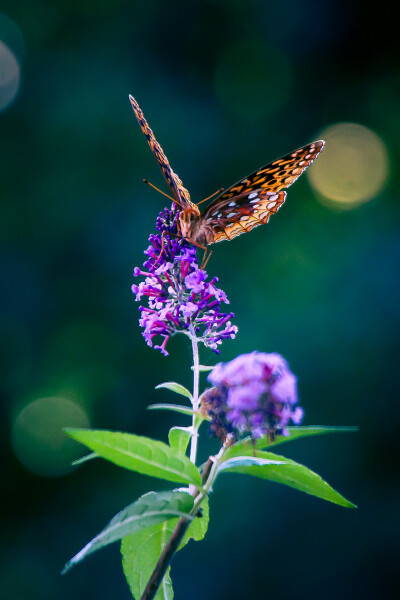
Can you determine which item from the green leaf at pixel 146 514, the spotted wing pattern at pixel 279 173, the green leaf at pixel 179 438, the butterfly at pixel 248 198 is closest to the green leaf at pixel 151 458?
the green leaf at pixel 146 514

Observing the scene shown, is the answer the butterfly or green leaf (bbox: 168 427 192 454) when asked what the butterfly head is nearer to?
the butterfly

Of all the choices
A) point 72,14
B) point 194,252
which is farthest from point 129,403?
point 72,14

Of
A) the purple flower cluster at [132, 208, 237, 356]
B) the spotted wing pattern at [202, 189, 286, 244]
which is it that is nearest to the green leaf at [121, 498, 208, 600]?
the purple flower cluster at [132, 208, 237, 356]

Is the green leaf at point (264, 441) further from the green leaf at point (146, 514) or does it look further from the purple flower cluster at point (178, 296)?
the purple flower cluster at point (178, 296)

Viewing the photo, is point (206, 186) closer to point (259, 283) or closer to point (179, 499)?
point (259, 283)

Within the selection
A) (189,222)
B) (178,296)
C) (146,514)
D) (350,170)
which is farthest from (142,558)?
(350,170)
